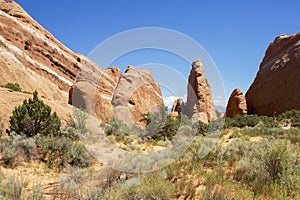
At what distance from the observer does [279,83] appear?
29.0 m

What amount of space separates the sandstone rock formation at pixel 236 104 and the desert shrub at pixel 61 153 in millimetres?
24075

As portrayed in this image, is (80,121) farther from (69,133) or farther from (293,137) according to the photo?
(293,137)

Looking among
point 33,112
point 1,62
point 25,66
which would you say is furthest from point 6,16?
point 33,112

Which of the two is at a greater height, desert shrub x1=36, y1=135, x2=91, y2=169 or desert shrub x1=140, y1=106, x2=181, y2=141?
desert shrub x1=140, y1=106, x2=181, y2=141

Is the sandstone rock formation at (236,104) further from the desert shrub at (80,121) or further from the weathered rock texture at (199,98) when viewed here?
the desert shrub at (80,121)

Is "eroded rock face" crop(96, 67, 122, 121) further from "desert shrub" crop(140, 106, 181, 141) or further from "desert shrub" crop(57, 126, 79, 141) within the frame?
"desert shrub" crop(57, 126, 79, 141)

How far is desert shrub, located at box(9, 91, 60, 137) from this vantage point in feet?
37.2

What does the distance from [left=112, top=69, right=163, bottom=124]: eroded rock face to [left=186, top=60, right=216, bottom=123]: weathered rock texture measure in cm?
454

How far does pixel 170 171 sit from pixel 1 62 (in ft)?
114

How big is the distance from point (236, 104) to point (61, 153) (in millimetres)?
25306

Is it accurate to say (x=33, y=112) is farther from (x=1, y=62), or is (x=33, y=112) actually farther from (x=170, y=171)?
(x=1, y=62)

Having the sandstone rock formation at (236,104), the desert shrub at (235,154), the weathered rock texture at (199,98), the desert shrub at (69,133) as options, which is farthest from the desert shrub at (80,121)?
the sandstone rock formation at (236,104)

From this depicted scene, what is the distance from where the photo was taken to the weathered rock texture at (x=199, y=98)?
32906mm

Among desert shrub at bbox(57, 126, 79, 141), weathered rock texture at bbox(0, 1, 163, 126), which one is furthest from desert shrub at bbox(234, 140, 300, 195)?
weathered rock texture at bbox(0, 1, 163, 126)
